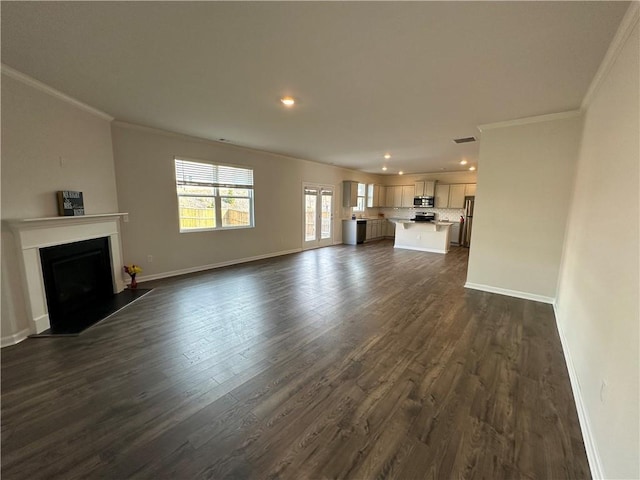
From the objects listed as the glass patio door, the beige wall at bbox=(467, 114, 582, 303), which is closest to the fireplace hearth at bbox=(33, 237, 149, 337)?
the glass patio door

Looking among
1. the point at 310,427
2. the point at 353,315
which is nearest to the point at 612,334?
the point at 310,427

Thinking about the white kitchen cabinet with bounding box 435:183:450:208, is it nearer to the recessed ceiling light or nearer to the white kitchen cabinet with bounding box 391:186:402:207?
the white kitchen cabinet with bounding box 391:186:402:207

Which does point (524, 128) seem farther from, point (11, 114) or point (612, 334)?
point (11, 114)

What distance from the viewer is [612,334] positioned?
151 centimetres

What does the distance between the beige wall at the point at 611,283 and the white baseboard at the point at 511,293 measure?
4.76ft

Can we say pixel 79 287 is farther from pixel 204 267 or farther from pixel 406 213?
pixel 406 213

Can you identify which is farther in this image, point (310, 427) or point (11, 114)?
point (11, 114)

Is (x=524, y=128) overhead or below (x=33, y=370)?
overhead

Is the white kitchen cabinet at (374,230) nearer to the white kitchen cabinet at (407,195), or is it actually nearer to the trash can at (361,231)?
the trash can at (361,231)

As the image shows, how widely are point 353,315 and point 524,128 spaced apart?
3.56m

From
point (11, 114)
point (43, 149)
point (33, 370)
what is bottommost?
point (33, 370)

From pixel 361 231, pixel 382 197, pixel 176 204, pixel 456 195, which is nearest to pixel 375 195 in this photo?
pixel 382 197

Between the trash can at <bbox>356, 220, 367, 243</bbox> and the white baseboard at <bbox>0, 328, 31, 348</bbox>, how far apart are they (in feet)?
25.7

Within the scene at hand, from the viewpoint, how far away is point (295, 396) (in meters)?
1.94
